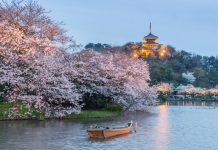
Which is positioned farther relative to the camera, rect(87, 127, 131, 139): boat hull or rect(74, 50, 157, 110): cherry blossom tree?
rect(74, 50, 157, 110): cherry blossom tree

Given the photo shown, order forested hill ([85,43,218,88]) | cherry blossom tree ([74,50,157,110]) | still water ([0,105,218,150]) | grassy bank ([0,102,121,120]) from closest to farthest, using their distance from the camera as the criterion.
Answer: still water ([0,105,218,150])
grassy bank ([0,102,121,120])
cherry blossom tree ([74,50,157,110])
forested hill ([85,43,218,88])

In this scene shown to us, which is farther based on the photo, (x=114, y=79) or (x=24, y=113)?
(x=114, y=79)

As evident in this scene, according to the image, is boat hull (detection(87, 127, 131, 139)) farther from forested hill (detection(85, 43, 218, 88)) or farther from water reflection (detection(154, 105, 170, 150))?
forested hill (detection(85, 43, 218, 88))

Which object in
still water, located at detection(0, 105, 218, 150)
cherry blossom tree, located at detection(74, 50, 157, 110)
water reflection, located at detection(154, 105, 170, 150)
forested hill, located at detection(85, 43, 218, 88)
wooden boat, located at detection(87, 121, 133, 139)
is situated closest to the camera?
still water, located at detection(0, 105, 218, 150)

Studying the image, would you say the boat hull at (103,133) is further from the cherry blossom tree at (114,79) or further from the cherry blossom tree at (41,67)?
the cherry blossom tree at (114,79)

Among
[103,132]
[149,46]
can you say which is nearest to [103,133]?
[103,132]

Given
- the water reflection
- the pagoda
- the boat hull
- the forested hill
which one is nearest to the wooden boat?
the boat hull

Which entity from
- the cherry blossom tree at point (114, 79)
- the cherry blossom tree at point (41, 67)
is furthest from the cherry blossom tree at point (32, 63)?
the cherry blossom tree at point (114, 79)

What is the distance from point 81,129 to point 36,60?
789 cm

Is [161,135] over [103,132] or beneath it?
beneath

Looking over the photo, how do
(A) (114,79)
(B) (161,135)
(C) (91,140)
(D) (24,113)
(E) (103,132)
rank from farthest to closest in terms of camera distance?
(A) (114,79), (D) (24,113), (B) (161,135), (E) (103,132), (C) (91,140)

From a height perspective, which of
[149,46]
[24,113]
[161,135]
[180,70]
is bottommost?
[161,135]

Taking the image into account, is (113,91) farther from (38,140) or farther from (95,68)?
(38,140)

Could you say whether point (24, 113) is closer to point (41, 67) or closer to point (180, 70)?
point (41, 67)
